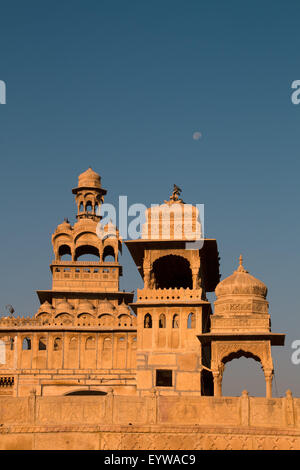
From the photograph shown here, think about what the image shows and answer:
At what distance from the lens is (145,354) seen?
1409 inches

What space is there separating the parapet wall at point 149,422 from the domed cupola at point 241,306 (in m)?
4.70

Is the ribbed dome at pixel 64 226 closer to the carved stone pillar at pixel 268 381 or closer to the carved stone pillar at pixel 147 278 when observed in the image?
the carved stone pillar at pixel 147 278

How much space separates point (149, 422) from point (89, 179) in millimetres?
27585

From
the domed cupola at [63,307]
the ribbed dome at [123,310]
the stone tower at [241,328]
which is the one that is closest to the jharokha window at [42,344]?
the domed cupola at [63,307]

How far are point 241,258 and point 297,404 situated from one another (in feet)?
29.4

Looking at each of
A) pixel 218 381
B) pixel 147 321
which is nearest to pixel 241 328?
pixel 218 381

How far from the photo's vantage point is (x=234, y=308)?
33.5 metres

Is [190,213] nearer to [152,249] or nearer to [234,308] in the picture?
[152,249]

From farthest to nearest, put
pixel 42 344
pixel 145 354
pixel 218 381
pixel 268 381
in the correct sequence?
pixel 42 344 → pixel 145 354 → pixel 218 381 → pixel 268 381

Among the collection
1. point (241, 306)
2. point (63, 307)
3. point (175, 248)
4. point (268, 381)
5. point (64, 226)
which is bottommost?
point (268, 381)

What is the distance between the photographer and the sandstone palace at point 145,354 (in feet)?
95.3

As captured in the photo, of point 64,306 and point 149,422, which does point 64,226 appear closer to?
point 64,306
